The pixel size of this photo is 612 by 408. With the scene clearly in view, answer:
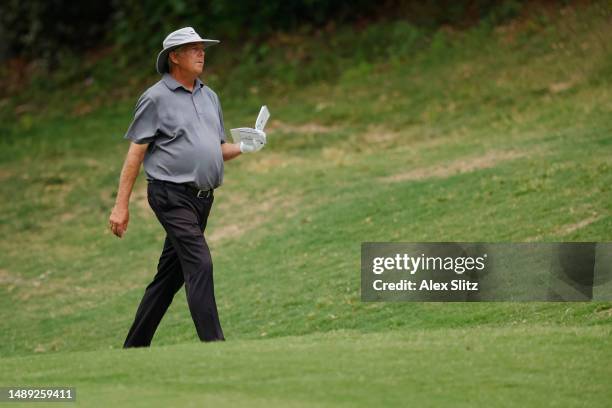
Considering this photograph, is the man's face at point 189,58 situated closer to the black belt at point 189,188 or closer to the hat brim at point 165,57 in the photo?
the hat brim at point 165,57

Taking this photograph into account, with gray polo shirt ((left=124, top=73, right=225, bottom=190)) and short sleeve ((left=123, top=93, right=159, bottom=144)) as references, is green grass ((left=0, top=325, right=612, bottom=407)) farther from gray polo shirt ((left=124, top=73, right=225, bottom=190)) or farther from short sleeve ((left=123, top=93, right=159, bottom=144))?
short sleeve ((left=123, top=93, right=159, bottom=144))

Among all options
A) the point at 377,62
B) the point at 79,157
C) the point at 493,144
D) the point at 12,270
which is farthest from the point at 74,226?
the point at 377,62

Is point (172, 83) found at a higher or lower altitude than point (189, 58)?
lower

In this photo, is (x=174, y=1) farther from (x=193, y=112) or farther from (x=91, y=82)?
(x=193, y=112)

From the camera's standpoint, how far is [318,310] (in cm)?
1193

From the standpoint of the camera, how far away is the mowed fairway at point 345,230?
7.22m

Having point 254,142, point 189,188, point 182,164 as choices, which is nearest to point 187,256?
point 189,188

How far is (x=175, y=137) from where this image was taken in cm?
852

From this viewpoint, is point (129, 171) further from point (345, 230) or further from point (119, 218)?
point (345, 230)

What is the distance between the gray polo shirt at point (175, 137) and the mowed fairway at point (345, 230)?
47.0 inches

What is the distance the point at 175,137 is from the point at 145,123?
228 mm

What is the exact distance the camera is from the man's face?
866cm

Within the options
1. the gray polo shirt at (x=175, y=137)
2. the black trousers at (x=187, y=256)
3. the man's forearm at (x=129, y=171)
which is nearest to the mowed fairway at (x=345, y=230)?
the black trousers at (x=187, y=256)

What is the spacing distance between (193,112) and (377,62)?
15560mm
